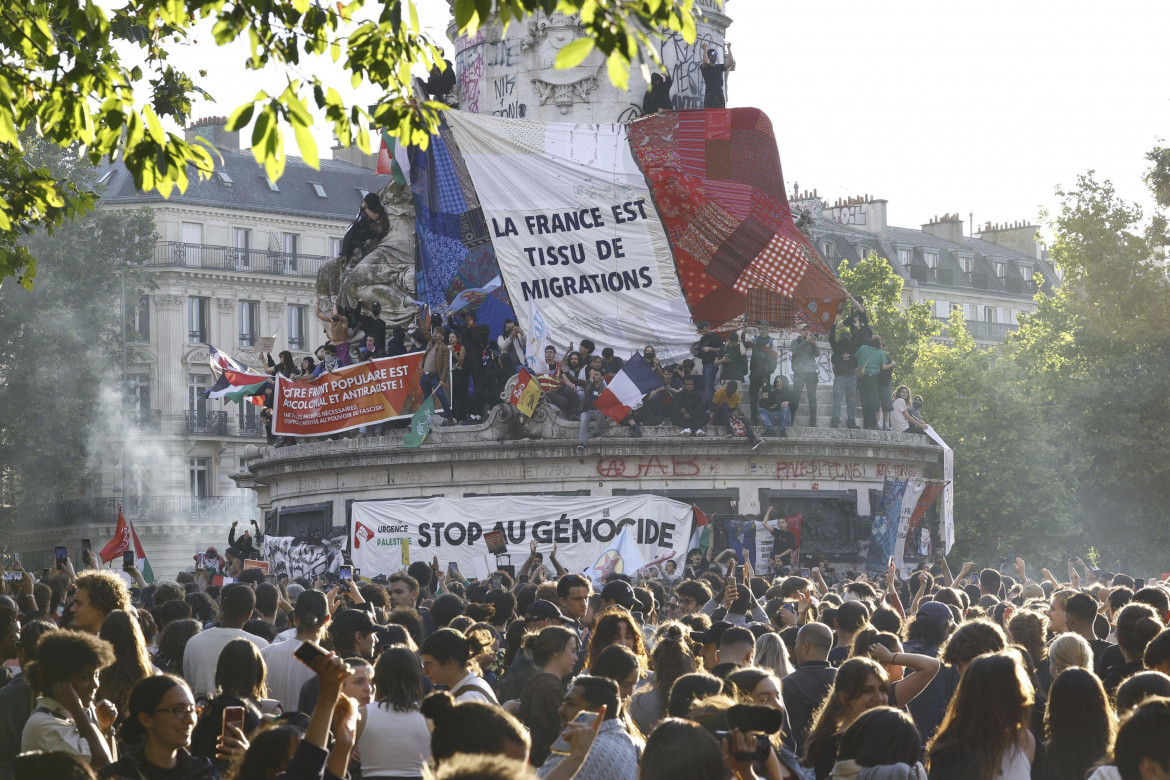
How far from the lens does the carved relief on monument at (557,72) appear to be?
105 ft

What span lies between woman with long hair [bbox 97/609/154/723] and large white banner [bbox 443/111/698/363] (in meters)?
21.2

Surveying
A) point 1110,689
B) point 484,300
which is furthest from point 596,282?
point 1110,689

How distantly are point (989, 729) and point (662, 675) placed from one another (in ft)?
7.48

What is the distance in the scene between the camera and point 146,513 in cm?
6050

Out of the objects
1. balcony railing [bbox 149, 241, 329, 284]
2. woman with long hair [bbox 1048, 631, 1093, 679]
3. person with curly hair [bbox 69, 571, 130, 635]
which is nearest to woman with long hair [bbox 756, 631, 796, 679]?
woman with long hair [bbox 1048, 631, 1093, 679]

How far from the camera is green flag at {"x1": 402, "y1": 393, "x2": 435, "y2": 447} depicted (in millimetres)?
28625

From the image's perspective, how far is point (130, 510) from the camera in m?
60.7

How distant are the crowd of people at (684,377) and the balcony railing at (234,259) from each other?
32703 mm

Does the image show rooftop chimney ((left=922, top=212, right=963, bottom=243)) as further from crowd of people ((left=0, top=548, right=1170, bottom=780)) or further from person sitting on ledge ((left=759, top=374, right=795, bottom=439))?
crowd of people ((left=0, top=548, right=1170, bottom=780))

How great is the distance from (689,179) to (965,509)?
66.6 ft

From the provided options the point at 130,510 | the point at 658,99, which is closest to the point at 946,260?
the point at 130,510

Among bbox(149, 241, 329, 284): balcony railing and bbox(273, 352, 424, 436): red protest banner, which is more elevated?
bbox(149, 241, 329, 284): balcony railing

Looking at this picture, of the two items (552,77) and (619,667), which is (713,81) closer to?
(552,77)

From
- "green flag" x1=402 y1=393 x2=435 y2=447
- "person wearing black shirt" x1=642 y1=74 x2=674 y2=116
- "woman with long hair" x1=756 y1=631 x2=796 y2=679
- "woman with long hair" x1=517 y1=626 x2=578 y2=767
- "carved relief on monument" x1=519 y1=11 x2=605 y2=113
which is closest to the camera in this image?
"woman with long hair" x1=517 y1=626 x2=578 y2=767
